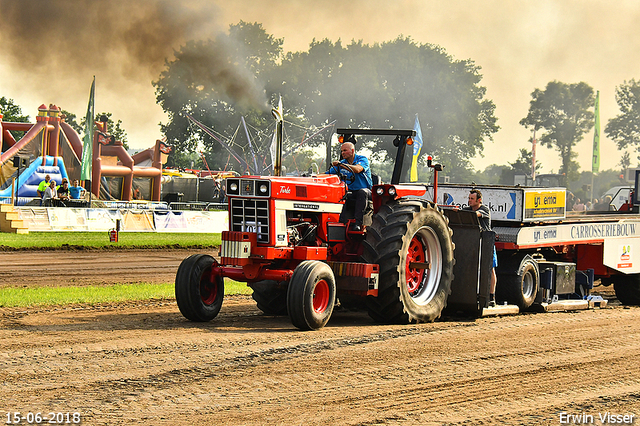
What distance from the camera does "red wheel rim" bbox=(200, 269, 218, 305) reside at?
29.1 feet

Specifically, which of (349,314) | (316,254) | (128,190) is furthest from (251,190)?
(128,190)

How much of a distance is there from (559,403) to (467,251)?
4.63 m

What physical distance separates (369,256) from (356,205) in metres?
0.68

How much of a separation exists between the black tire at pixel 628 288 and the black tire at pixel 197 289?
25.9ft

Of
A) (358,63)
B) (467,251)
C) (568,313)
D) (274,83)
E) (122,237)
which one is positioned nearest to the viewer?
(467,251)

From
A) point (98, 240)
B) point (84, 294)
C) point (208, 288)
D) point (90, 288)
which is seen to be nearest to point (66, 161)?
point (98, 240)

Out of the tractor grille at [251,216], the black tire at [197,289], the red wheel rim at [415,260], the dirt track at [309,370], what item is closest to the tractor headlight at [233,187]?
the tractor grille at [251,216]

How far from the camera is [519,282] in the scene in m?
10.7

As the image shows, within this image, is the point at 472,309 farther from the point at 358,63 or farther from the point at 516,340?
the point at 358,63

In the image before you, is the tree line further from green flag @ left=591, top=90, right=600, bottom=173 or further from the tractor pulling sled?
the tractor pulling sled

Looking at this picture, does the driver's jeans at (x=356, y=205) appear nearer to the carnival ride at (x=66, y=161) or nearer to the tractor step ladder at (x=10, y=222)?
the tractor step ladder at (x=10, y=222)

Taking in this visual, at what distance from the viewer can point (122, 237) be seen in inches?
950

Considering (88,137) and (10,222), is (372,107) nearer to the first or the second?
(88,137)

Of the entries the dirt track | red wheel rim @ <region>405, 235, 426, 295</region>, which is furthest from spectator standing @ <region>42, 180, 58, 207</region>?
red wheel rim @ <region>405, 235, 426, 295</region>
